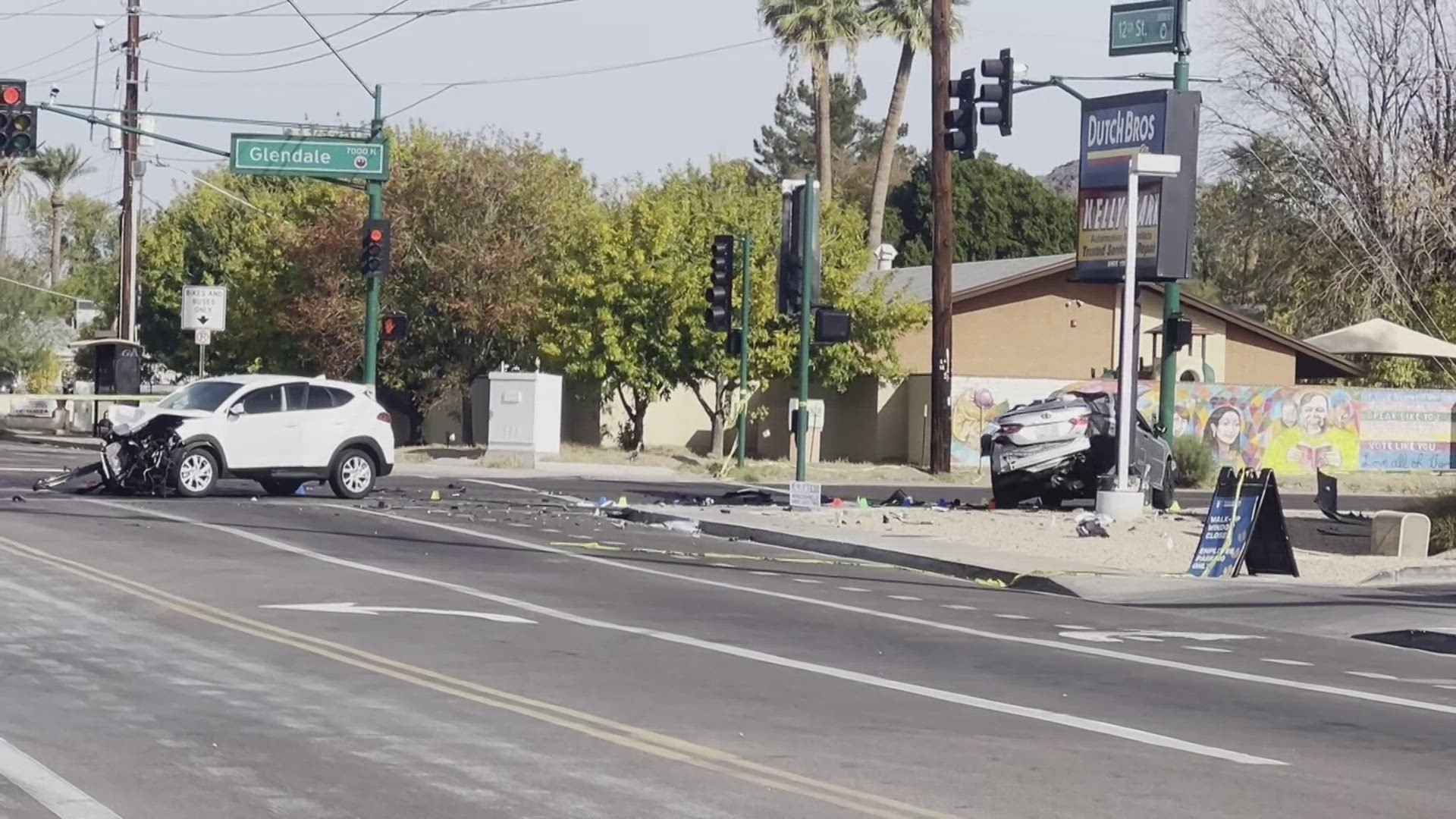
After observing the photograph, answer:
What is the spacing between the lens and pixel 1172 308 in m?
29.7

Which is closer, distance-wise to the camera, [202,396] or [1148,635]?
[1148,635]

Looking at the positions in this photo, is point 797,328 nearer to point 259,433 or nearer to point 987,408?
point 987,408

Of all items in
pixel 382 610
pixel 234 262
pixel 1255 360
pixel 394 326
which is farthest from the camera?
pixel 234 262

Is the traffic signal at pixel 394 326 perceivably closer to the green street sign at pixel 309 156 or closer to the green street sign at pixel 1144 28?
the green street sign at pixel 309 156

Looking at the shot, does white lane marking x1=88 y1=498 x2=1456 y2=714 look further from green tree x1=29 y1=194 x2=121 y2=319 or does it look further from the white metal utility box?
green tree x1=29 y1=194 x2=121 y2=319

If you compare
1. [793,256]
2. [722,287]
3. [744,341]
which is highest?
[793,256]

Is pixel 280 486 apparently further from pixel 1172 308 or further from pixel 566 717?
pixel 566 717

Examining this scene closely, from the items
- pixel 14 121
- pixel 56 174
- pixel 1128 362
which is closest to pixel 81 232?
pixel 56 174

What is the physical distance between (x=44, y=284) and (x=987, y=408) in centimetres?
6474

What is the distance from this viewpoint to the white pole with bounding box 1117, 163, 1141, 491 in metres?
23.8

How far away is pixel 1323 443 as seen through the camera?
46.1 meters

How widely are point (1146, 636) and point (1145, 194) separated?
1292 cm

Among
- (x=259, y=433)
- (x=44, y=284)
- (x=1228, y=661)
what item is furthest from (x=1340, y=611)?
(x=44, y=284)

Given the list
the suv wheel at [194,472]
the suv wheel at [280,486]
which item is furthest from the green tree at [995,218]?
the suv wheel at [194,472]
